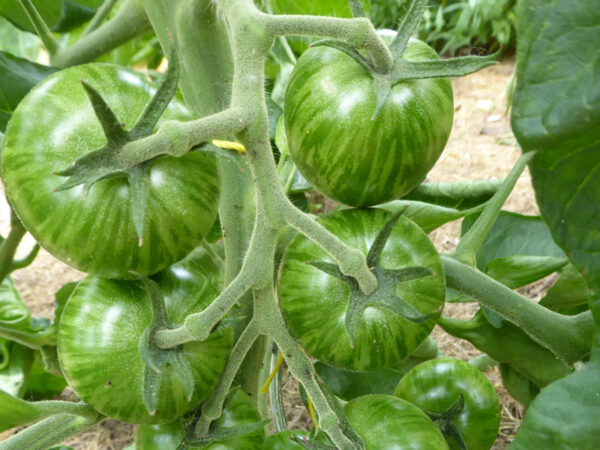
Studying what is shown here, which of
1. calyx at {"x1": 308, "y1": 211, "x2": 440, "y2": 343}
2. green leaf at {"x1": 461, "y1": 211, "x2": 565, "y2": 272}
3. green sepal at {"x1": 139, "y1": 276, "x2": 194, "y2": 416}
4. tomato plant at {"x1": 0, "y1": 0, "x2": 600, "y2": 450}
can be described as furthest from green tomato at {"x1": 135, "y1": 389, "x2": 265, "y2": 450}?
green leaf at {"x1": 461, "y1": 211, "x2": 565, "y2": 272}

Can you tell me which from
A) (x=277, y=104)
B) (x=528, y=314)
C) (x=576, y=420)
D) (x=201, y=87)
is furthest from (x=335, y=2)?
(x=576, y=420)

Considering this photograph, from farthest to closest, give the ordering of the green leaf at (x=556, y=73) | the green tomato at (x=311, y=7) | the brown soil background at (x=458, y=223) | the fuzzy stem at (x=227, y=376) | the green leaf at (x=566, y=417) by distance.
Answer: the brown soil background at (x=458, y=223) → the green tomato at (x=311, y=7) → the fuzzy stem at (x=227, y=376) → the green leaf at (x=566, y=417) → the green leaf at (x=556, y=73)

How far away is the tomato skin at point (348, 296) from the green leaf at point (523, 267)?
32cm

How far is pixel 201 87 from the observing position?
698 mm

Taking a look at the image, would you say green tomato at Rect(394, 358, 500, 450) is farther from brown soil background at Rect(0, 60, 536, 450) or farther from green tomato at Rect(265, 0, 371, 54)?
green tomato at Rect(265, 0, 371, 54)

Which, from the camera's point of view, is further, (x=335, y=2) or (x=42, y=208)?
(x=335, y=2)

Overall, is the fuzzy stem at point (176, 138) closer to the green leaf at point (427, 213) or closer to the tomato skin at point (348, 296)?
the tomato skin at point (348, 296)

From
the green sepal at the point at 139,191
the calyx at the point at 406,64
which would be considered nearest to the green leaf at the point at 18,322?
the green sepal at the point at 139,191

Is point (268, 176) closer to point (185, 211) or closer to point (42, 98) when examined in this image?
point (185, 211)

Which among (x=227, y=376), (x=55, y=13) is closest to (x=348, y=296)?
(x=227, y=376)

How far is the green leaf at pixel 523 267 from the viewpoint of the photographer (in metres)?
0.90

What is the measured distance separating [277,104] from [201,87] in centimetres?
52

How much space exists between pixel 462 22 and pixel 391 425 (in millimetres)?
3088

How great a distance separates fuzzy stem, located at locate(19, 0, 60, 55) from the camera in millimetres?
841
